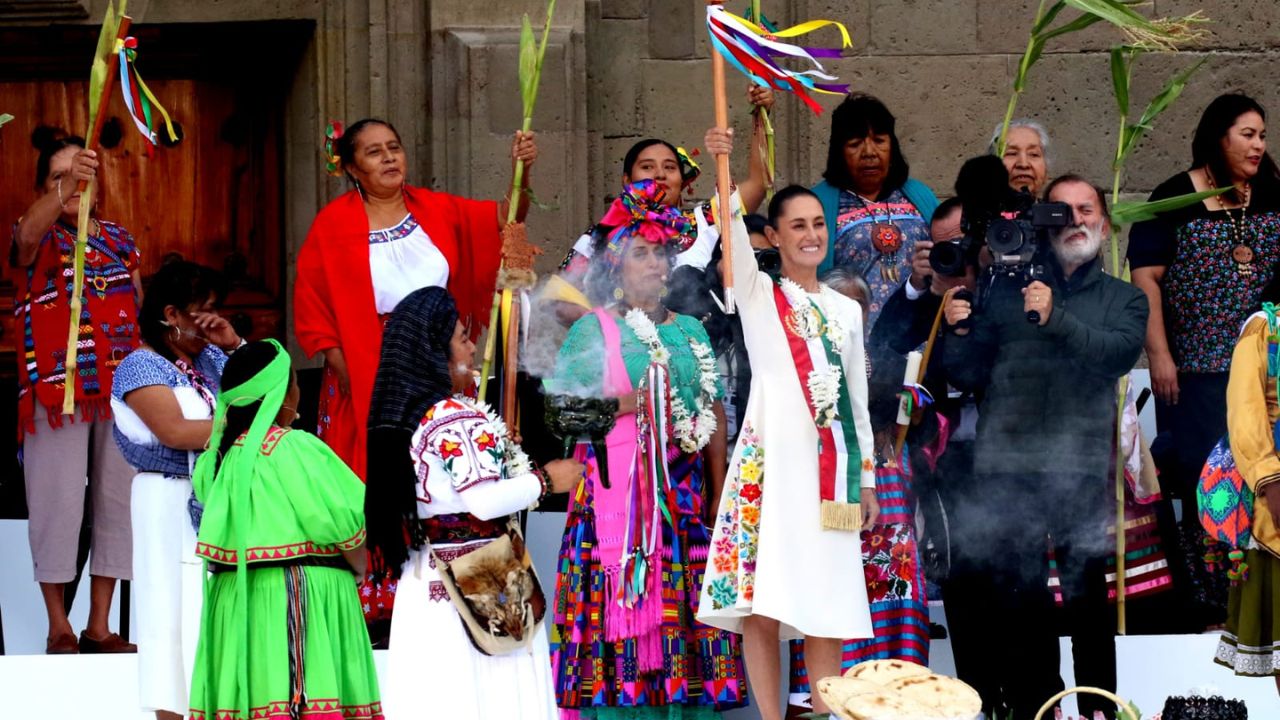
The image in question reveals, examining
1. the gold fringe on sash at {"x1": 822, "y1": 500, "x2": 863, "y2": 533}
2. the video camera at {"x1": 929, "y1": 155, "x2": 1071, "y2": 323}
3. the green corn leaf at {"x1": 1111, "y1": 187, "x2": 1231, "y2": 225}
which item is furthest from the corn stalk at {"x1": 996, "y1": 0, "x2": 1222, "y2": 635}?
the gold fringe on sash at {"x1": 822, "y1": 500, "x2": 863, "y2": 533}

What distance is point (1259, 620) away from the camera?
7.32m

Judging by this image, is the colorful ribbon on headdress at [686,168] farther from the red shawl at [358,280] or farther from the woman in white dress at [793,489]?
the woman in white dress at [793,489]

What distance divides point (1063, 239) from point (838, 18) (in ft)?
9.09

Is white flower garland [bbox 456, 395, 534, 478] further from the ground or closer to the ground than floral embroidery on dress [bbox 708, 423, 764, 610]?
further from the ground

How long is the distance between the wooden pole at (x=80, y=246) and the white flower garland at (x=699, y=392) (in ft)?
6.32

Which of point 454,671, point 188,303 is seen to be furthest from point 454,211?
point 454,671

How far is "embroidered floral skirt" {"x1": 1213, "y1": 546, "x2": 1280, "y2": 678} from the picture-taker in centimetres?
729

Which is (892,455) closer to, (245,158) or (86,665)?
(86,665)

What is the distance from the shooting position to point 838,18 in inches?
404

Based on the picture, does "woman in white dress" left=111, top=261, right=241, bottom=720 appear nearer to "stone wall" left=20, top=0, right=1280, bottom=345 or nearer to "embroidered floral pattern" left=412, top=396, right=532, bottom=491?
"embroidered floral pattern" left=412, top=396, right=532, bottom=491

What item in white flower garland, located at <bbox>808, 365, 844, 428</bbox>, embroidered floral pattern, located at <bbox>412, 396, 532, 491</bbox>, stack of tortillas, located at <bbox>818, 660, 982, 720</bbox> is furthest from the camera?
white flower garland, located at <bbox>808, 365, 844, 428</bbox>

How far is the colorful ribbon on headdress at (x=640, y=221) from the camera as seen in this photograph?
791 centimetres

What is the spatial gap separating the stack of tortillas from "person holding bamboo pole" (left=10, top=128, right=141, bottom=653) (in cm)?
319

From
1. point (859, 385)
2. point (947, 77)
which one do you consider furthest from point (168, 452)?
point (947, 77)
